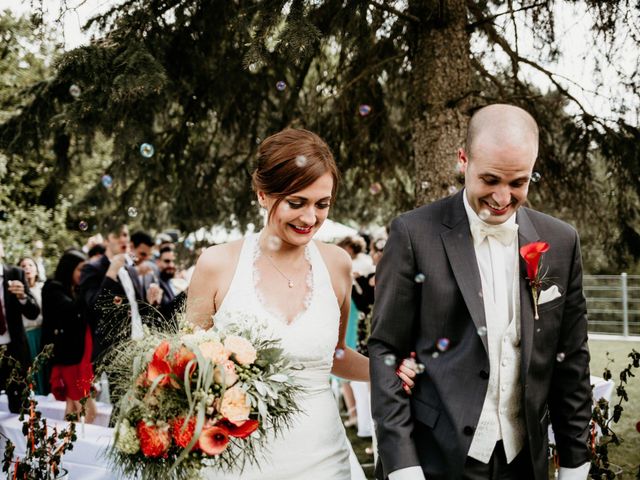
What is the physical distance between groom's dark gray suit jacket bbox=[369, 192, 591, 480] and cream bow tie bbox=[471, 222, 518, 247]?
3cm

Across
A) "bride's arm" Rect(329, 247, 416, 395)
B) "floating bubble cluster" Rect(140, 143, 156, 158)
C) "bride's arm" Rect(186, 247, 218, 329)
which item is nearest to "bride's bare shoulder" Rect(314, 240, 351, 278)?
"bride's arm" Rect(329, 247, 416, 395)

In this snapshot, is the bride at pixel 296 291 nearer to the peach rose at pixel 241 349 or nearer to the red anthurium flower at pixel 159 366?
the peach rose at pixel 241 349

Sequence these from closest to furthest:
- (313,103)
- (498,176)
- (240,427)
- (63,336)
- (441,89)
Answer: (240,427), (498,176), (441,89), (313,103), (63,336)

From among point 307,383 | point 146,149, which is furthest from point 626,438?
point 146,149

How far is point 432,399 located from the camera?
7.00ft

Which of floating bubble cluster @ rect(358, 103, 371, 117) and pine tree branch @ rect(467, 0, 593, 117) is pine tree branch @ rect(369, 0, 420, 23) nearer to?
pine tree branch @ rect(467, 0, 593, 117)

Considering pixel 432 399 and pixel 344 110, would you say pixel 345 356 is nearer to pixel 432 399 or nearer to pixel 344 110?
pixel 432 399

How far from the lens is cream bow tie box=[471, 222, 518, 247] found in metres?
2.13

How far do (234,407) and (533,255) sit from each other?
106 centimetres

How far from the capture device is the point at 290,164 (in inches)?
101

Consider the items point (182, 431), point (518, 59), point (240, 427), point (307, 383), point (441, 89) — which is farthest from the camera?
point (518, 59)

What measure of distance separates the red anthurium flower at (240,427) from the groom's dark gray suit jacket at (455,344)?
0.49 meters

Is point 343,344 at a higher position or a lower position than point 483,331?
lower

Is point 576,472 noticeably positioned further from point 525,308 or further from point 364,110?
point 364,110
